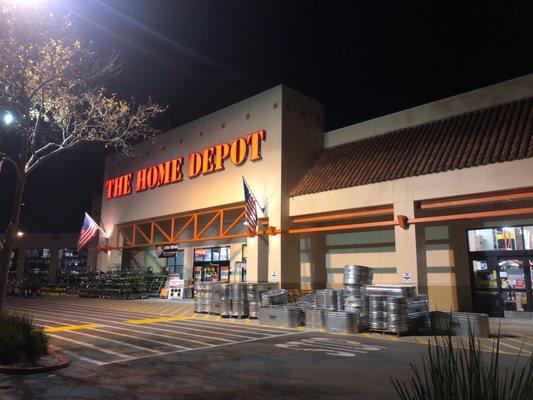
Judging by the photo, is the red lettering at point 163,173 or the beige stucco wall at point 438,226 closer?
the beige stucco wall at point 438,226

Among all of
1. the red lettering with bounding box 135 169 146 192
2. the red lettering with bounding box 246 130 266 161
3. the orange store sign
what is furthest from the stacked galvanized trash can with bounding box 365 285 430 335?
the red lettering with bounding box 135 169 146 192

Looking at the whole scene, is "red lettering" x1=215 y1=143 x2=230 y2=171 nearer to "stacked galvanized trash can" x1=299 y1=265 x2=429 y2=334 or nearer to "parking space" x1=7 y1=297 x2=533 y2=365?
"parking space" x1=7 y1=297 x2=533 y2=365

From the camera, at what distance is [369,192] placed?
63.1 ft

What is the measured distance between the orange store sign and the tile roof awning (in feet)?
12.6

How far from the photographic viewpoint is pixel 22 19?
35.0 feet

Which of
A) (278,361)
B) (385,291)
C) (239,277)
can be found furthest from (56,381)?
(239,277)

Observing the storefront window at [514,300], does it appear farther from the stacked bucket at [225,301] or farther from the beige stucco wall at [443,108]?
the stacked bucket at [225,301]

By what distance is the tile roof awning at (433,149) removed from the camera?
16312 millimetres

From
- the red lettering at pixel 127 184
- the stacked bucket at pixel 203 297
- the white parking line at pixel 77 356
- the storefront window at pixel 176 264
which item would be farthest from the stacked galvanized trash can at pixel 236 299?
the red lettering at pixel 127 184

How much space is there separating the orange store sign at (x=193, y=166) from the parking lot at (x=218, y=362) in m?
11.7

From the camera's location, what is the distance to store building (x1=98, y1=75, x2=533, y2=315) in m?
17.0

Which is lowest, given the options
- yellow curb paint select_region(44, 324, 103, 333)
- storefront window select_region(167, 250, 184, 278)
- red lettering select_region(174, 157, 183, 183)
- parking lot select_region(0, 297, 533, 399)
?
parking lot select_region(0, 297, 533, 399)

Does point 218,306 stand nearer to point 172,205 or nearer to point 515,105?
point 172,205

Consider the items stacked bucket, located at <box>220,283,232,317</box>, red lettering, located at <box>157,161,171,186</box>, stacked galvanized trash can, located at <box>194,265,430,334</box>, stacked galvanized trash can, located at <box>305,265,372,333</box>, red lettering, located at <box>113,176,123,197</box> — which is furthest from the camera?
red lettering, located at <box>113,176,123,197</box>
